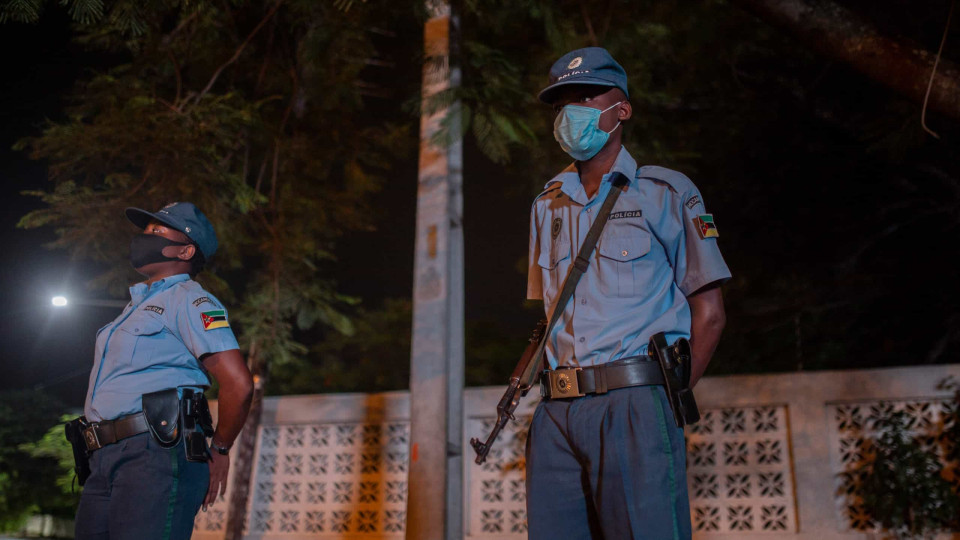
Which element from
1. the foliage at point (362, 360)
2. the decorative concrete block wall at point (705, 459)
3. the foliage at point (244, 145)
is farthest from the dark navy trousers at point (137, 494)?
the foliage at point (362, 360)

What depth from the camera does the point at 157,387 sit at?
120 inches

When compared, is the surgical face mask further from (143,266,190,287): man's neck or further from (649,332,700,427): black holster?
(143,266,190,287): man's neck

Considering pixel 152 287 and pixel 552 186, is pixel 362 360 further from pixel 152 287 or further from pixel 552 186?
pixel 552 186

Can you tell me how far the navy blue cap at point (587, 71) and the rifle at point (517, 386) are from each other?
784 millimetres

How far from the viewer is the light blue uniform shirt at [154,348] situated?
9.93ft

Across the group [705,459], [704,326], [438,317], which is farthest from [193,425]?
[705,459]

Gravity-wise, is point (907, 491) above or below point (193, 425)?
below

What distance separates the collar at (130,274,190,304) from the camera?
3.33m

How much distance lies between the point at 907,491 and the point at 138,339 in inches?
209

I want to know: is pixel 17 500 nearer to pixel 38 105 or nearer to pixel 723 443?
pixel 38 105

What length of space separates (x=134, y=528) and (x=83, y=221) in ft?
15.8

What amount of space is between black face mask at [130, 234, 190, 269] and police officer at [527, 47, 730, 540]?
1.71 meters

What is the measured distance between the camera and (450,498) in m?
5.50

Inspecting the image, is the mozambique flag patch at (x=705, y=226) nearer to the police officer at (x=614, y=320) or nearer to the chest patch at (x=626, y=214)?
the police officer at (x=614, y=320)
